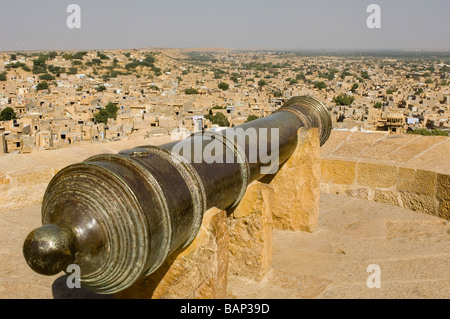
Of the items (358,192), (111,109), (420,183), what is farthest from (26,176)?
(111,109)

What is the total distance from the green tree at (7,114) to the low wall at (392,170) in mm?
35055

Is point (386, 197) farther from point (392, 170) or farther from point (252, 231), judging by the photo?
point (252, 231)

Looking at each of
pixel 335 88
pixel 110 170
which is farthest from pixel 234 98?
pixel 110 170

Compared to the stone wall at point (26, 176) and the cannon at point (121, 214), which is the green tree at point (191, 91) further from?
the cannon at point (121, 214)

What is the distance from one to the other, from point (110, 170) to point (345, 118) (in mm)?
38529

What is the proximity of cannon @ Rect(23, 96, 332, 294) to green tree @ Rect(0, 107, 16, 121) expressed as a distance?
36.9m

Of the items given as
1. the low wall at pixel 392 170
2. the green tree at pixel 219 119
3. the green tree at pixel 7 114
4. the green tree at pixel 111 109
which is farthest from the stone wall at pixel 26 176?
the green tree at pixel 111 109

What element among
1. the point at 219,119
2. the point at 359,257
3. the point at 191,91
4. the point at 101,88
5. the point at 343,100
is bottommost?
the point at 219,119

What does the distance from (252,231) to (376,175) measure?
1915 millimetres

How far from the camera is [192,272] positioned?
201 cm

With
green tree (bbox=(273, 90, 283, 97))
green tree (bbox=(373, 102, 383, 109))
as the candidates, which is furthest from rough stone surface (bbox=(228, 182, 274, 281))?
green tree (bbox=(273, 90, 283, 97))
